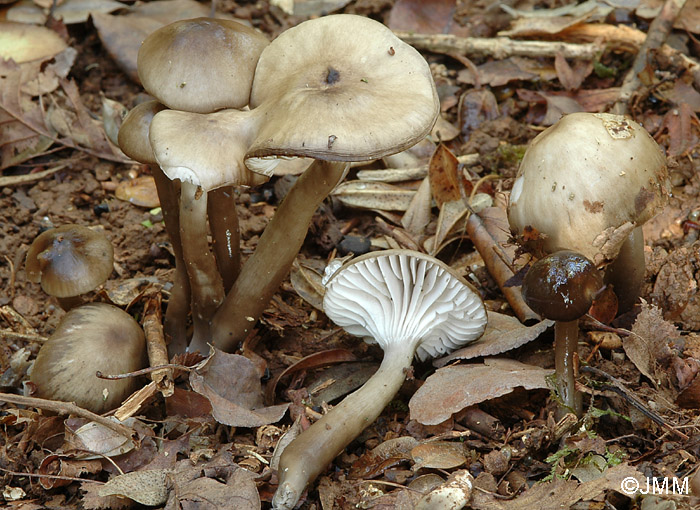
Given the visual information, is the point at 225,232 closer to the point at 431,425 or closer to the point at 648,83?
the point at 431,425

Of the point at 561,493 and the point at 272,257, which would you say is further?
the point at 272,257

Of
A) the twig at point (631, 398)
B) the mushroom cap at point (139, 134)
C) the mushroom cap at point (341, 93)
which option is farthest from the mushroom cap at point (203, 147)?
the twig at point (631, 398)

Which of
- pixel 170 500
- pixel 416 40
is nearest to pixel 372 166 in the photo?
pixel 416 40

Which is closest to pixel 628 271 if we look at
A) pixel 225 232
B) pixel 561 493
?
pixel 561 493

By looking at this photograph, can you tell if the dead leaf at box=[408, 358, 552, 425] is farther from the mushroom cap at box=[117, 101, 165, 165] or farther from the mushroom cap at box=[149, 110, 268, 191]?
the mushroom cap at box=[117, 101, 165, 165]

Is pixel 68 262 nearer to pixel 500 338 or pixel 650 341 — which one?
pixel 500 338

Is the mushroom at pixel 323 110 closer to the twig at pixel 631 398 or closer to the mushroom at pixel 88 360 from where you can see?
the mushroom at pixel 88 360

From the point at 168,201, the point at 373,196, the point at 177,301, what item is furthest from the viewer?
the point at 373,196
